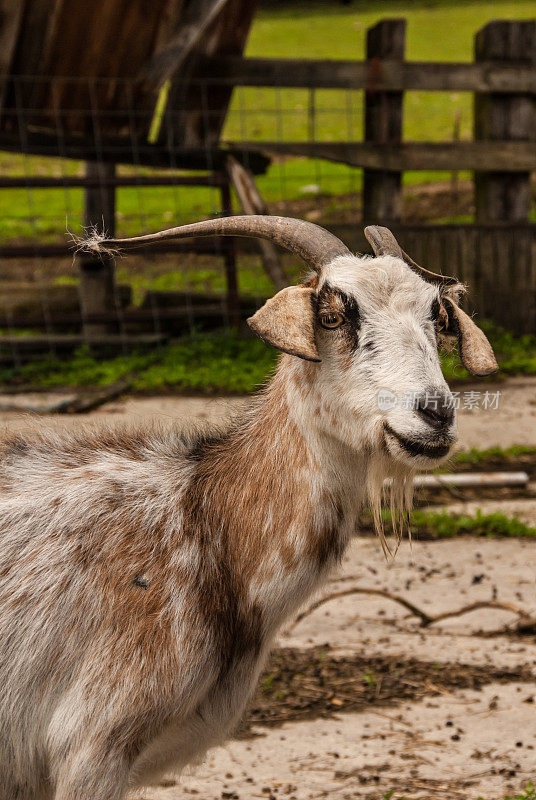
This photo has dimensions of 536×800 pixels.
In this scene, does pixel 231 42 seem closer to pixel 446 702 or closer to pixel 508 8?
pixel 446 702

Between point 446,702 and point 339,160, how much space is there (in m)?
6.27

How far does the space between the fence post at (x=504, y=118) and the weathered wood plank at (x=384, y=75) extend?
0.42ft

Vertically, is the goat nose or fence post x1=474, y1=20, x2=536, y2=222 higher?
fence post x1=474, y1=20, x2=536, y2=222

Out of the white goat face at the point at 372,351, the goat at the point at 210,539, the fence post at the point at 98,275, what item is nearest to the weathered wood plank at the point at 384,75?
the fence post at the point at 98,275

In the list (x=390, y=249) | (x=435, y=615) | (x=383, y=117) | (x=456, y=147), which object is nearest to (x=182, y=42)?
(x=383, y=117)

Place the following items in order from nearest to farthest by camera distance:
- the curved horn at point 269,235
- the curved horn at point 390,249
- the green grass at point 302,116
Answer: the curved horn at point 269,235, the curved horn at point 390,249, the green grass at point 302,116

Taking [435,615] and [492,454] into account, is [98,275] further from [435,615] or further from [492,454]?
[435,615]

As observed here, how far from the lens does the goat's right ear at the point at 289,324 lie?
2.58m

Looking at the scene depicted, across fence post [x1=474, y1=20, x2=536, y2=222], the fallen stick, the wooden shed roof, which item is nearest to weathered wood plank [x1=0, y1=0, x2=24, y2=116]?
the wooden shed roof

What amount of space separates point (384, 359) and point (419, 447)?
26cm

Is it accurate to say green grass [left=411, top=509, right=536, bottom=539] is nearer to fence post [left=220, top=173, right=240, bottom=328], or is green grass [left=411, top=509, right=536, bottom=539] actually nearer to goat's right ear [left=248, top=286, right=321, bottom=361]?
goat's right ear [left=248, top=286, right=321, bottom=361]

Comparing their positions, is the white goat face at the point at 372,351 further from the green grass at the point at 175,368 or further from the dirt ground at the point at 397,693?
the green grass at the point at 175,368

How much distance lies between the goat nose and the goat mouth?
0.06 m

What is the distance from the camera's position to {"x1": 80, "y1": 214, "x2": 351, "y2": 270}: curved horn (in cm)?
288
